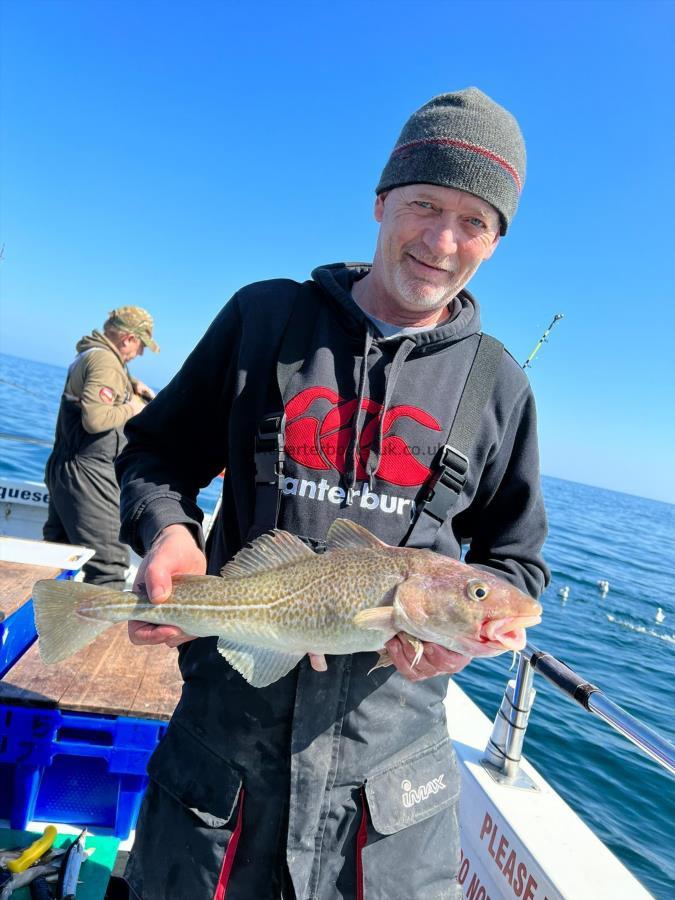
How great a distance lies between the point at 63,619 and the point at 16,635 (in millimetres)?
2137

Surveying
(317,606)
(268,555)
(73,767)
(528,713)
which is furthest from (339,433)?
(73,767)

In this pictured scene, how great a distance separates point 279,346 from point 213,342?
340 millimetres

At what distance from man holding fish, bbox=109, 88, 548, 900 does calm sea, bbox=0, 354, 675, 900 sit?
1.92 metres

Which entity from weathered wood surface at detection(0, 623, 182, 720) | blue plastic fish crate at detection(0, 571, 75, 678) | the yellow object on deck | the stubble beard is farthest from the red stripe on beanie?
the yellow object on deck

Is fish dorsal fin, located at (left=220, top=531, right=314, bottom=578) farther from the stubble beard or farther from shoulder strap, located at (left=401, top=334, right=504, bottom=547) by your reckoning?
A: the stubble beard

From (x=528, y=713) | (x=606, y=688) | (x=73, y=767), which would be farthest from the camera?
(x=606, y=688)

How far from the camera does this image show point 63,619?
2482 mm

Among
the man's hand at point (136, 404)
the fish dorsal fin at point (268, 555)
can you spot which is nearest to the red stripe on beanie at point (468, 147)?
the fish dorsal fin at point (268, 555)

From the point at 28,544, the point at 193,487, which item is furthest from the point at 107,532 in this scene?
the point at 193,487

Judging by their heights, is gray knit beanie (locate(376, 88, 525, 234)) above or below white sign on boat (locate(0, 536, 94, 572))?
above

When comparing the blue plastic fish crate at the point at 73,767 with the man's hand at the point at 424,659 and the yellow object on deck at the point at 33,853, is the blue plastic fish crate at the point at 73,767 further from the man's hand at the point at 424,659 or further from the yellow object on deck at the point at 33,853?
the man's hand at the point at 424,659

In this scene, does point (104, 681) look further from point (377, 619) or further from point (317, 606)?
point (377, 619)

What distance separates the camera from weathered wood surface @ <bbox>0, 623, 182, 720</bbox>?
3.72 m

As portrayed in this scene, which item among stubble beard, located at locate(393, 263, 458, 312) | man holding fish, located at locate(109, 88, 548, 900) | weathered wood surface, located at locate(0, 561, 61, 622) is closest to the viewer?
man holding fish, located at locate(109, 88, 548, 900)
